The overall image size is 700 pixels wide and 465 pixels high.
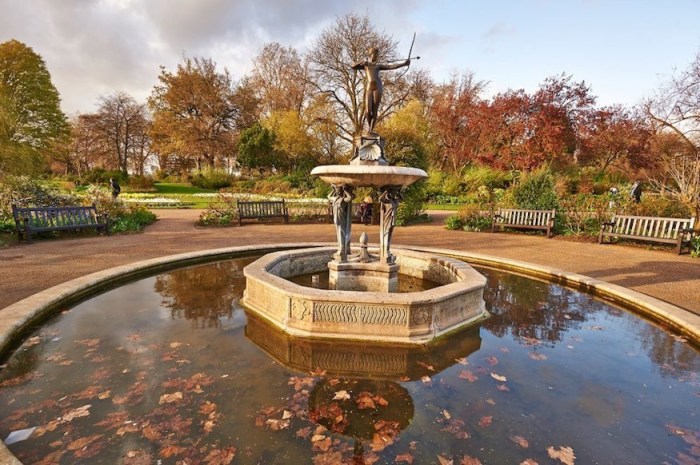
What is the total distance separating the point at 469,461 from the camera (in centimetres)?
241

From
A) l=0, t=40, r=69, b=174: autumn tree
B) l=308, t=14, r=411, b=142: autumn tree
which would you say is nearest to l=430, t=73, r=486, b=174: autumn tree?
l=308, t=14, r=411, b=142: autumn tree

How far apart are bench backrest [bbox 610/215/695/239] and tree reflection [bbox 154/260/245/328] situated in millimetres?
11328

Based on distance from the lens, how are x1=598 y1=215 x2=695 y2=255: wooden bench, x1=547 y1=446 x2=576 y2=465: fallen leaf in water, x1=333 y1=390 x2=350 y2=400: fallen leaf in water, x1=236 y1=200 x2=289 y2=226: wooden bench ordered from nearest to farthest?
x1=547 y1=446 x2=576 y2=465: fallen leaf in water
x1=333 y1=390 x2=350 y2=400: fallen leaf in water
x1=598 y1=215 x2=695 y2=255: wooden bench
x1=236 y1=200 x2=289 y2=226: wooden bench

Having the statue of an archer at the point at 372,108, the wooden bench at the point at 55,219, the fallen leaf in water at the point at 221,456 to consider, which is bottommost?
the fallen leaf in water at the point at 221,456

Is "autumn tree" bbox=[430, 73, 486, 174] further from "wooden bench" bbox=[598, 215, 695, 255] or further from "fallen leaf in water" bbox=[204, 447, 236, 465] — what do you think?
"fallen leaf in water" bbox=[204, 447, 236, 465]

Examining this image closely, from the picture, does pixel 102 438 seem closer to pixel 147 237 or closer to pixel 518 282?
pixel 518 282

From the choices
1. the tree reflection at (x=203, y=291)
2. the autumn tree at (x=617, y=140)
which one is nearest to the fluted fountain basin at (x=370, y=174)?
the tree reflection at (x=203, y=291)

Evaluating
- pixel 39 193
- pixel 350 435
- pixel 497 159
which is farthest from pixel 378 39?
pixel 350 435

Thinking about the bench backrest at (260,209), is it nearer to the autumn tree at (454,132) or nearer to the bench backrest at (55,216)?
the bench backrest at (55,216)

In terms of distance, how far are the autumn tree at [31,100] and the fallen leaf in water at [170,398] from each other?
113 ft

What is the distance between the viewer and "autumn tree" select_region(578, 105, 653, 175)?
26.4m

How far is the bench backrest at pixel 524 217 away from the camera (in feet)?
41.2

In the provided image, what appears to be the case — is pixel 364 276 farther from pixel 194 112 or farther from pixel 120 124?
pixel 120 124

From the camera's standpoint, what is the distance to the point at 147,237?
432 inches
